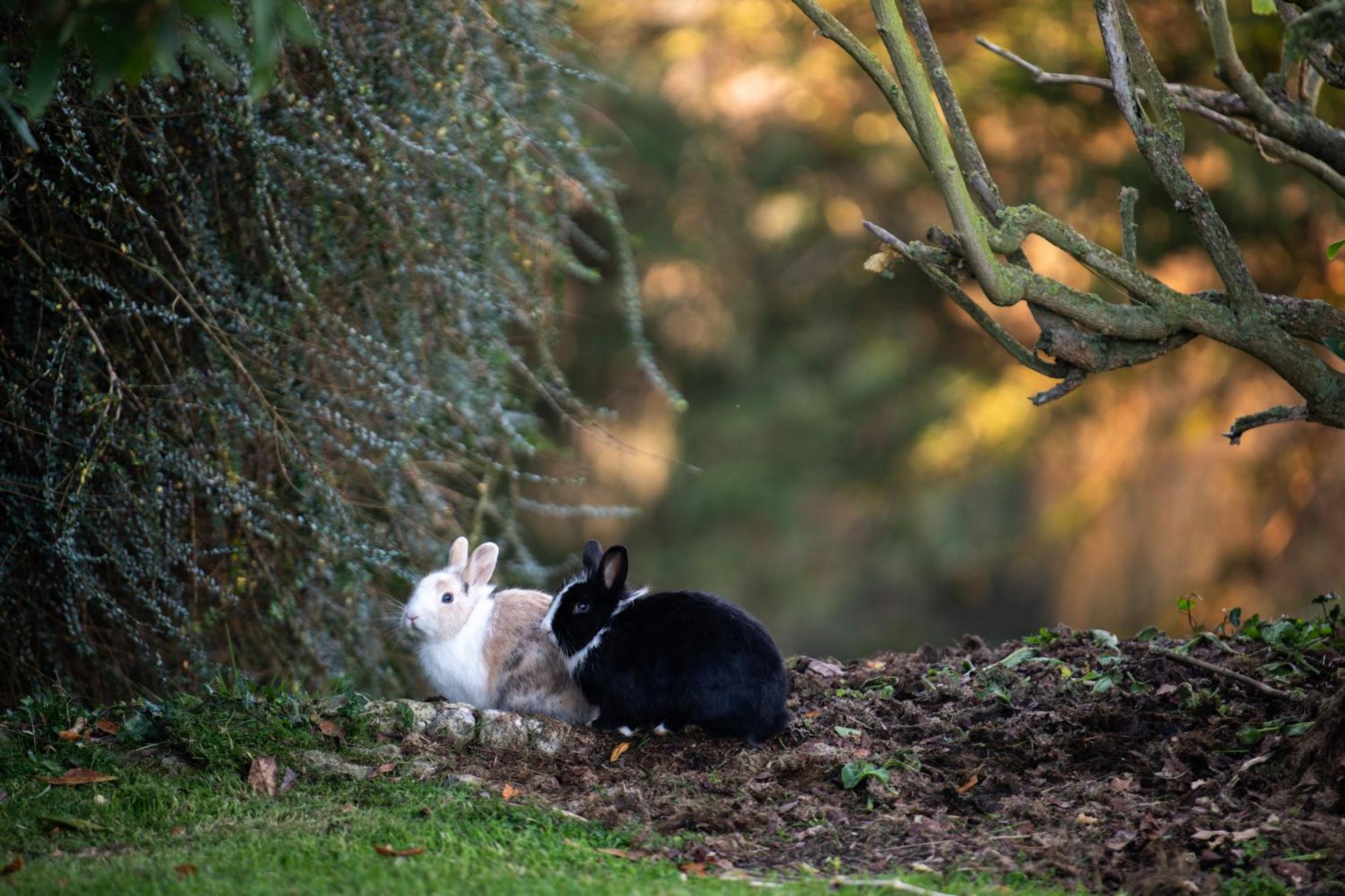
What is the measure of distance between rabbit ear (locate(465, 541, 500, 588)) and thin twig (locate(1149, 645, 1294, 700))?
2.08m

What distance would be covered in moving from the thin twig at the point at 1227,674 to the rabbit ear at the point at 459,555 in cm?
218

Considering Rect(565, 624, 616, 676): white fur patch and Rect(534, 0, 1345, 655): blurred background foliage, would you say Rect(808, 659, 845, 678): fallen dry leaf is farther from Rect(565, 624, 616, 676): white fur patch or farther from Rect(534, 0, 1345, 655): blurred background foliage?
Rect(534, 0, 1345, 655): blurred background foliage

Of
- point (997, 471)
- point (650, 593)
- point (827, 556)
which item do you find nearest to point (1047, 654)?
point (650, 593)

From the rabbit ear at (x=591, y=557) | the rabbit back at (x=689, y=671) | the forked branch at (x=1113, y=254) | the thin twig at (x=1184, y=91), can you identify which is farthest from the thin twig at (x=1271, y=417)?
the rabbit ear at (x=591, y=557)

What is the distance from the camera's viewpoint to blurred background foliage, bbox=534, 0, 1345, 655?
9.69m

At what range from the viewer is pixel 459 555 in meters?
4.26

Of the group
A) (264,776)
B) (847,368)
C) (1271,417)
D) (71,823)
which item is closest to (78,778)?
(71,823)

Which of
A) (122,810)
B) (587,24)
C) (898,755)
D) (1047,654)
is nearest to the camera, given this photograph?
(122,810)

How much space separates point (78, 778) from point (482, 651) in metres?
1.24

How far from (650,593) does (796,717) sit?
1.96 feet

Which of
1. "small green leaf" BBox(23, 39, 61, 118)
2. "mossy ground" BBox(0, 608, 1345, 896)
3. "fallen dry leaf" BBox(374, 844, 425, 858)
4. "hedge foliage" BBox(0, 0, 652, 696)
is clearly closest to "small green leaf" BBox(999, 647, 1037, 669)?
"mossy ground" BBox(0, 608, 1345, 896)

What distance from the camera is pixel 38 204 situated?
13.3ft

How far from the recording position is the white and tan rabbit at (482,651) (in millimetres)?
4078

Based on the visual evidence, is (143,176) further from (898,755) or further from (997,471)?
(997,471)
